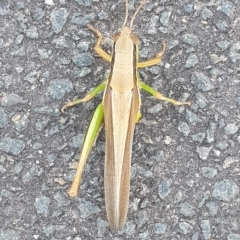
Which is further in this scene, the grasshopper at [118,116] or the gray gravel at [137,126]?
the gray gravel at [137,126]

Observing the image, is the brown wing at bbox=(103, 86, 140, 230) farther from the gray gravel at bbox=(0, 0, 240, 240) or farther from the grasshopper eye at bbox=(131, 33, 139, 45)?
the grasshopper eye at bbox=(131, 33, 139, 45)

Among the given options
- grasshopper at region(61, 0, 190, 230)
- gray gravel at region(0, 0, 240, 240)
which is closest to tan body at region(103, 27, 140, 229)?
grasshopper at region(61, 0, 190, 230)

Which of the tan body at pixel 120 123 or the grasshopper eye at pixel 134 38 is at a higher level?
the grasshopper eye at pixel 134 38

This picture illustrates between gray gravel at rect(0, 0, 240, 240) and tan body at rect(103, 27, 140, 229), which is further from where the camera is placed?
gray gravel at rect(0, 0, 240, 240)

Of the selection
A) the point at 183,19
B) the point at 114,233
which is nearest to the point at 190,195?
the point at 114,233

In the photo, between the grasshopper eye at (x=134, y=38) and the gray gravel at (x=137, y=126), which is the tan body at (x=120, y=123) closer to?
the grasshopper eye at (x=134, y=38)

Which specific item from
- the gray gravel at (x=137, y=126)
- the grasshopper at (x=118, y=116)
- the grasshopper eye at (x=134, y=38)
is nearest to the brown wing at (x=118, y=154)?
the grasshopper at (x=118, y=116)

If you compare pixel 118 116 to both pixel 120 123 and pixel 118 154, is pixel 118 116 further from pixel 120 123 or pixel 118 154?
pixel 118 154
